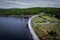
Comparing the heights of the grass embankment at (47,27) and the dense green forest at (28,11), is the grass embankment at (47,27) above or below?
below

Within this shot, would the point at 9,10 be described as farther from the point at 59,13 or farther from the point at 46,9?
the point at 59,13

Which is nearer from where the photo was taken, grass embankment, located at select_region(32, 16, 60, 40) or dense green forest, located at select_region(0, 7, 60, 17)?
grass embankment, located at select_region(32, 16, 60, 40)

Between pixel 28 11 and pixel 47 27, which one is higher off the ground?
pixel 28 11

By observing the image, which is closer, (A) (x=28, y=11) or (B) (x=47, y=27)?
(B) (x=47, y=27)

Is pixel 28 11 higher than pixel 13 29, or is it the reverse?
pixel 28 11
